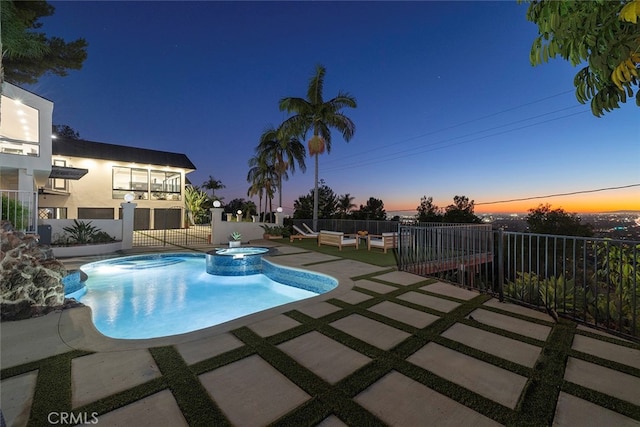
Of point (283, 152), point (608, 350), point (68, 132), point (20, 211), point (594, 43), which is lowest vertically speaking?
point (608, 350)

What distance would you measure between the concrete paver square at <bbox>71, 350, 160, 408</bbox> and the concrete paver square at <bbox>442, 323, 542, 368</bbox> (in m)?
3.37

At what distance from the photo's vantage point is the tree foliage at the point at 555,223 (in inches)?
673

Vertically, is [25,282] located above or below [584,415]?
above

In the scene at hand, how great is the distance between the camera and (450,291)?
5105 millimetres

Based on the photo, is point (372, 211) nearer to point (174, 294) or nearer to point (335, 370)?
point (174, 294)

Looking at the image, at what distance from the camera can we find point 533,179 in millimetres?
20453

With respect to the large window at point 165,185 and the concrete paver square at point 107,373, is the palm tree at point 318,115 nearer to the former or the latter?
the large window at point 165,185

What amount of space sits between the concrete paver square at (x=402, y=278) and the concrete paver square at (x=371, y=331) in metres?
2.21

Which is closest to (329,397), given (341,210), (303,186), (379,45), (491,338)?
(491,338)

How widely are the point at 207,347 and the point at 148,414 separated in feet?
3.27

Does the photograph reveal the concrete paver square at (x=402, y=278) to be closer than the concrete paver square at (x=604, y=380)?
No

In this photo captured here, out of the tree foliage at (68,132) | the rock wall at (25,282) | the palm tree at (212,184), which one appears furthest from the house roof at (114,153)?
the tree foliage at (68,132)

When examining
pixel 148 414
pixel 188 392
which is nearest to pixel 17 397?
pixel 148 414

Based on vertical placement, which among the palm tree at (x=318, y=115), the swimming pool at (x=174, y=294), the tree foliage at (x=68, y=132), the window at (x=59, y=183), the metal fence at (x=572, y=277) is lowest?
the swimming pool at (x=174, y=294)
